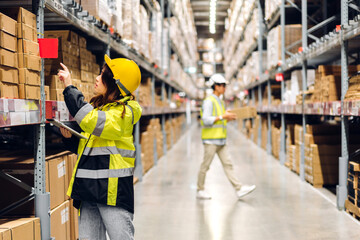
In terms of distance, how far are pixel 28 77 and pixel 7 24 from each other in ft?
1.10

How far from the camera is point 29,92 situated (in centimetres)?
231

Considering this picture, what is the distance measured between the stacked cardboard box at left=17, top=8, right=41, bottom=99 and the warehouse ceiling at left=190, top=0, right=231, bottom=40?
1694cm

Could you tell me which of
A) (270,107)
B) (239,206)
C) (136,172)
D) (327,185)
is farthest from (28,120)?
(270,107)

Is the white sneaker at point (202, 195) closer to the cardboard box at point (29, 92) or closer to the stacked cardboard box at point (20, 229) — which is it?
the stacked cardboard box at point (20, 229)

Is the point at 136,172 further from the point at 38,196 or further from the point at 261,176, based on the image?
the point at 38,196

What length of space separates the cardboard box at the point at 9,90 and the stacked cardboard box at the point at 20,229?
753 millimetres

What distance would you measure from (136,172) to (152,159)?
1.53m

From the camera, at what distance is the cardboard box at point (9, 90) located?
2064mm

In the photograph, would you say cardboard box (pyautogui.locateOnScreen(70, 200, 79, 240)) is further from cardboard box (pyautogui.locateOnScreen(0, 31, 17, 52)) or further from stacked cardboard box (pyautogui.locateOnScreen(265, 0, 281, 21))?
stacked cardboard box (pyautogui.locateOnScreen(265, 0, 281, 21))

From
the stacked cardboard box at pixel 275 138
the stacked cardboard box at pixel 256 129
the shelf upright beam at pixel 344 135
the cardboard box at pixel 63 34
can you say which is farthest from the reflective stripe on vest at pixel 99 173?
the stacked cardboard box at pixel 256 129

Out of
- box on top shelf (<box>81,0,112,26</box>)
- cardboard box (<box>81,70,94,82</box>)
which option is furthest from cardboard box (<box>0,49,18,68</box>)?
box on top shelf (<box>81,0,112,26</box>)

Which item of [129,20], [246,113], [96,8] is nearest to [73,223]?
[96,8]

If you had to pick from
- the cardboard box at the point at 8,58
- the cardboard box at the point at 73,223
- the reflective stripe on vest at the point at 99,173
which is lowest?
the cardboard box at the point at 73,223

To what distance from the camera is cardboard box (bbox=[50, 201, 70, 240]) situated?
8.90ft
